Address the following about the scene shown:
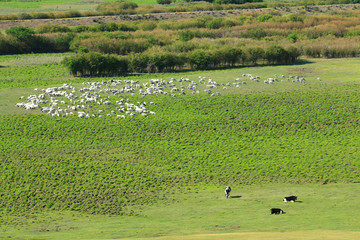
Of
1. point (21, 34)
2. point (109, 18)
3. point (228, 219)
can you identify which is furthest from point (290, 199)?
point (109, 18)

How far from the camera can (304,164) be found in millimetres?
54375

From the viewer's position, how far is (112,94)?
78.9 metres

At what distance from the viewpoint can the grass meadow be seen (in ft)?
131

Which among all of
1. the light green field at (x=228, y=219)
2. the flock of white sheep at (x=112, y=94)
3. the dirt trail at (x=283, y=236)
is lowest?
the light green field at (x=228, y=219)

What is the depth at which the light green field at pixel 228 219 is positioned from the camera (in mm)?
36750

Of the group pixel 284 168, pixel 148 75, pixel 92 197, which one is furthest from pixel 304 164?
pixel 148 75

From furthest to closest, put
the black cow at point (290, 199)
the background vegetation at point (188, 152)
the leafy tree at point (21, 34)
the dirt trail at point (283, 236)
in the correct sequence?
the leafy tree at point (21, 34)
the black cow at point (290, 199)
the background vegetation at point (188, 152)
the dirt trail at point (283, 236)

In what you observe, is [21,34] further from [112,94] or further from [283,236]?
[283,236]

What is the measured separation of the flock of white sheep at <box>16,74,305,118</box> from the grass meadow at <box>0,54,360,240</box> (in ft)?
5.52

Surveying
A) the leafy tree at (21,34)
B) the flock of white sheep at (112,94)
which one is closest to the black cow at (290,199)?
the flock of white sheep at (112,94)

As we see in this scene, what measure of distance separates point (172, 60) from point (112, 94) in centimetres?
2612

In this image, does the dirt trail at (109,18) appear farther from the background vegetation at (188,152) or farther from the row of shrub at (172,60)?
the row of shrub at (172,60)

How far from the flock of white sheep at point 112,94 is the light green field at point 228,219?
1022 inches

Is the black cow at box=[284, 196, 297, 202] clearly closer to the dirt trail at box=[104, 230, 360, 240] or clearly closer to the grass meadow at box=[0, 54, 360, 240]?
the grass meadow at box=[0, 54, 360, 240]
